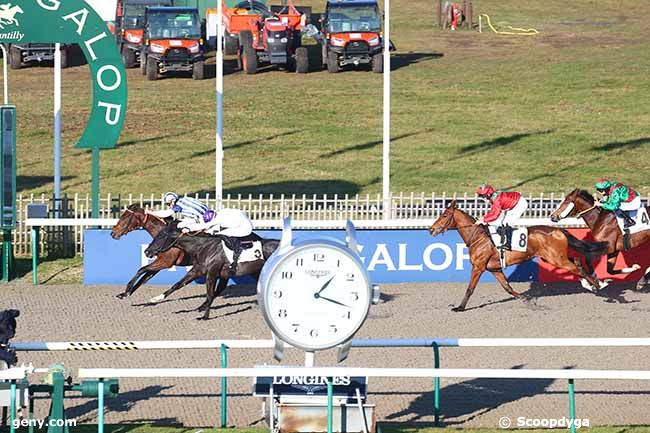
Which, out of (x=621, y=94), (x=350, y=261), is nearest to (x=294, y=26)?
(x=621, y=94)

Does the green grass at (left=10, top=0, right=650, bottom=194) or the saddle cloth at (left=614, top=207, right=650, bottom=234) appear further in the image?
the green grass at (left=10, top=0, right=650, bottom=194)

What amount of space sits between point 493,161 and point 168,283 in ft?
40.1

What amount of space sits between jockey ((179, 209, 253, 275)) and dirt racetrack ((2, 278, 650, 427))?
90cm

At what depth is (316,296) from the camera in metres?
10.2

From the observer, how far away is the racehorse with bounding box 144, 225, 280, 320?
18.7 meters

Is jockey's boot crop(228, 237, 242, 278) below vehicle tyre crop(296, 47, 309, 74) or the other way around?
below

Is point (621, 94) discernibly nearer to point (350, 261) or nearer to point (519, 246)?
point (519, 246)

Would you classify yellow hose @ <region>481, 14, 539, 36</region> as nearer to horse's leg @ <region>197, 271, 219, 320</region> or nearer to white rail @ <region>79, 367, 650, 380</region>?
horse's leg @ <region>197, 271, 219, 320</region>

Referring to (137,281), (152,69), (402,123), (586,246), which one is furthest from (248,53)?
(586,246)

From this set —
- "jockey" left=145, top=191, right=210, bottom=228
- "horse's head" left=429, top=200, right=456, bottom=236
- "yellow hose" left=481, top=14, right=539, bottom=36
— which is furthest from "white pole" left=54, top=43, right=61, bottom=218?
"yellow hose" left=481, top=14, right=539, bottom=36

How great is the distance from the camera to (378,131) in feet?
110

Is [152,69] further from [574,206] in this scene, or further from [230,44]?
[574,206]

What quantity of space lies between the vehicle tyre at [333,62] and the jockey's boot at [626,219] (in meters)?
19.0

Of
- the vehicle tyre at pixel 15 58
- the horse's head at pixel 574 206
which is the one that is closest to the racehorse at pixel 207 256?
the horse's head at pixel 574 206
